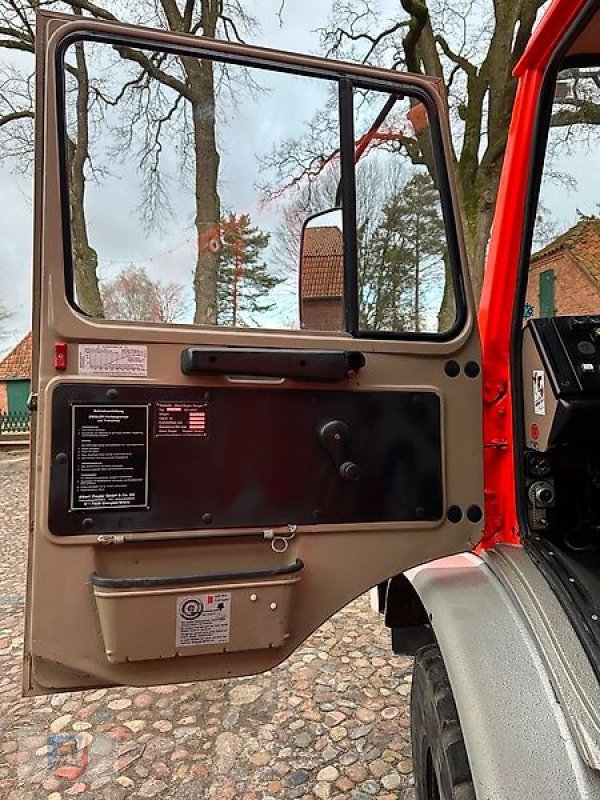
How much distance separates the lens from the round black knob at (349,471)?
5.61 feet

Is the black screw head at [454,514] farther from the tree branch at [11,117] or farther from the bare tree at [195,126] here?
the tree branch at [11,117]

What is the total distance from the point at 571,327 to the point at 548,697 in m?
0.93

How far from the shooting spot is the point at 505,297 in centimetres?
179

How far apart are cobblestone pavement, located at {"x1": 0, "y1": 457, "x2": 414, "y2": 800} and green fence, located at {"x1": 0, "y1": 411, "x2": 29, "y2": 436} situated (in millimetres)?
13215

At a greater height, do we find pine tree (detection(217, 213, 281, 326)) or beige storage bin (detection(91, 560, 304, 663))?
pine tree (detection(217, 213, 281, 326))

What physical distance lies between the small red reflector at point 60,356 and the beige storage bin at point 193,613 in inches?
20.8

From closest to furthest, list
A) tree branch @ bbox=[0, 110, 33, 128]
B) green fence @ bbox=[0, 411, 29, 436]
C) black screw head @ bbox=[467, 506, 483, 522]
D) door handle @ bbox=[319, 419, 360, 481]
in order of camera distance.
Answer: door handle @ bbox=[319, 419, 360, 481] → black screw head @ bbox=[467, 506, 483, 522] → tree branch @ bbox=[0, 110, 33, 128] → green fence @ bbox=[0, 411, 29, 436]

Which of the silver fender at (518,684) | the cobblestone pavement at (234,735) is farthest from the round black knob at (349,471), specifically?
the cobblestone pavement at (234,735)

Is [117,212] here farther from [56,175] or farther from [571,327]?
[571,327]

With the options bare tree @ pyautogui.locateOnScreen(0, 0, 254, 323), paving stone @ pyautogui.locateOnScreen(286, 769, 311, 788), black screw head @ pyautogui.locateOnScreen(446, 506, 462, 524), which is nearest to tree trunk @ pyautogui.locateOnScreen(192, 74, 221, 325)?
bare tree @ pyautogui.locateOnScreen(0, 0, 254, 323)

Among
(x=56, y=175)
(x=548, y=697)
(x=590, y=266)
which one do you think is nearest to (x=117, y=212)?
(x=56, y=175)

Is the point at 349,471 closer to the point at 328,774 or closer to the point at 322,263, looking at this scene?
the point at 322,263

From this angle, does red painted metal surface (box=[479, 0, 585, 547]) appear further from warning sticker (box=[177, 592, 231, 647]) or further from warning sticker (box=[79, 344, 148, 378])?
warning sticker (box=[79, 344, 148, 378])

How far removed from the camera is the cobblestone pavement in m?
2.71
